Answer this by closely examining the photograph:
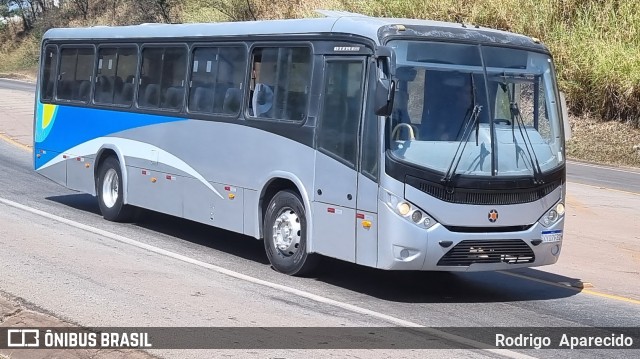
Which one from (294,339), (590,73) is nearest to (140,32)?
(294,339)

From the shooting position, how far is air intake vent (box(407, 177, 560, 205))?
1034 cm

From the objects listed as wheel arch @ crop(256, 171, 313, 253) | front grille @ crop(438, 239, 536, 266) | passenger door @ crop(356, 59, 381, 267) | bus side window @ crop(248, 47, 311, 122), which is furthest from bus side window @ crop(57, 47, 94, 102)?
front grille @ crop(438, 239, 536, 266)

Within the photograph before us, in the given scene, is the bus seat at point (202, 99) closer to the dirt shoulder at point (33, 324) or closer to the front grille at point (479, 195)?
the front grille at point (479, 195)

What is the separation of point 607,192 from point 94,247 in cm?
1287

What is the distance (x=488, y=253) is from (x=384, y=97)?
190 cm

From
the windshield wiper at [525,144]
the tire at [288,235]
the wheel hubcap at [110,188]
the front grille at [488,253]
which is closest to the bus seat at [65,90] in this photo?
the wheel hubcap at [110,188]

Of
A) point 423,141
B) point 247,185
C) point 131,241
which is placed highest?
point 423,141

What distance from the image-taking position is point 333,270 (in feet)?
40.9

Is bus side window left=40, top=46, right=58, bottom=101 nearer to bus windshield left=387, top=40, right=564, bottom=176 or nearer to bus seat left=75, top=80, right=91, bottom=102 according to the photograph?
bus seat left=75, top=80, right=91, bottom=102

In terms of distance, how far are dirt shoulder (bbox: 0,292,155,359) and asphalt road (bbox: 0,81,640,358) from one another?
0.22 m

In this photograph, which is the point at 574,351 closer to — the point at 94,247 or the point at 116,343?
the point at 116,343

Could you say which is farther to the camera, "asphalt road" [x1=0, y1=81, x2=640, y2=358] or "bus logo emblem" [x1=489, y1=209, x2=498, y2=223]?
"bus logo emblem" [x1=489, y1=209, x2=498, y2=223]

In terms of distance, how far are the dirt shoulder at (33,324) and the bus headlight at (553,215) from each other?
4.96m

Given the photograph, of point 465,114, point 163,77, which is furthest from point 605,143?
point 465,114
